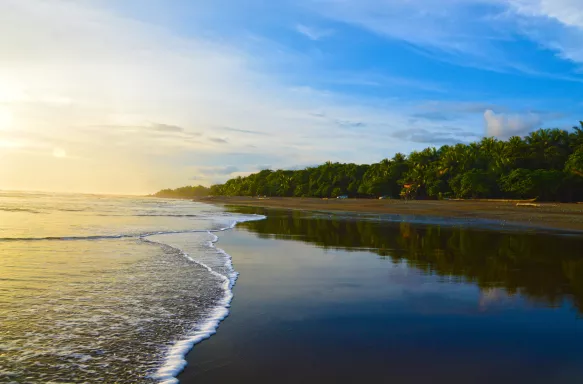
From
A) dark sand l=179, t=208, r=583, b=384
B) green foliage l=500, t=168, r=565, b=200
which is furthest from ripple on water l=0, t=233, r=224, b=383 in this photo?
green foliage l=500, t=168, r=565, b=200

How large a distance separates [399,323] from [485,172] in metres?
65.7

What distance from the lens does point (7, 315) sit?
7008 millimetres

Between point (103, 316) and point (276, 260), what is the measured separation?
7.17m

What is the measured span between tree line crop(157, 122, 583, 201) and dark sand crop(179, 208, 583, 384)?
50.1 m

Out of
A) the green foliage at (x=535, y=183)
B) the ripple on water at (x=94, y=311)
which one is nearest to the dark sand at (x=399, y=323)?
the ripple on water at (x=94, y=311)

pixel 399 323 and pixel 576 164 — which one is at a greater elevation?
pixel 576 164

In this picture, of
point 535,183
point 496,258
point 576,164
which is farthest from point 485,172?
point 496,258

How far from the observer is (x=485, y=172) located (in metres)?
66.1

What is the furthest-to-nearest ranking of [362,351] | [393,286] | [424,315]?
[393,286]
[424,315]
[362,351]

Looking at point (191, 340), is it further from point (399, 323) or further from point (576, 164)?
point (576, 164)

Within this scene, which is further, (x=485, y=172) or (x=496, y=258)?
(x=485, y=172)

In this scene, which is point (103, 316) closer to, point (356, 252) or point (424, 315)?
point (424, 315)

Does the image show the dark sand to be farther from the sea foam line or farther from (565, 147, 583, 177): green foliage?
(565, 147, 583, 177): green foliage

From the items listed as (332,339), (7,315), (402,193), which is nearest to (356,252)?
(332,339)
